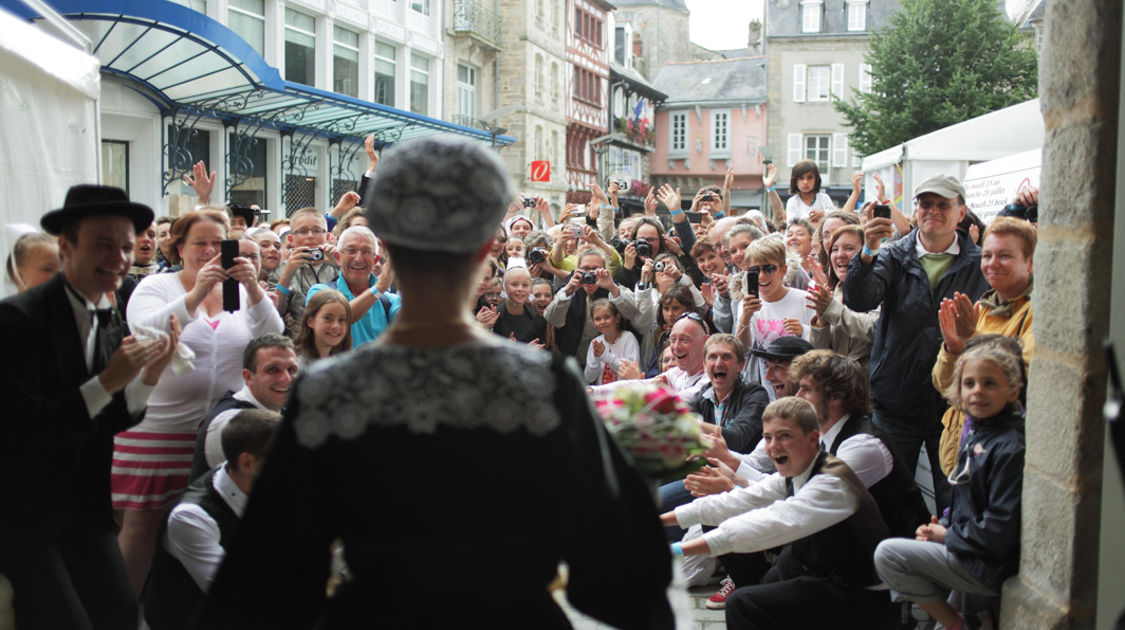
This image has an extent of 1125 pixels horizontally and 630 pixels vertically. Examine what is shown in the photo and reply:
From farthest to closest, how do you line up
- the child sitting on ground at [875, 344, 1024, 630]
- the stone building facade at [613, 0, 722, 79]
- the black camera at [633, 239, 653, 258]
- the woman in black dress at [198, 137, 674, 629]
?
the stone building facade at [613, 0, 722, 79], the black camera at [633, 239, 653, 258], the child sitting on ground at [875, 344, 1024, 630], the woman in black dress at [198, 137, 674, 629]

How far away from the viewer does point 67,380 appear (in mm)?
3244

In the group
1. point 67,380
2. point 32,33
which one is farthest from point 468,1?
point 67,380

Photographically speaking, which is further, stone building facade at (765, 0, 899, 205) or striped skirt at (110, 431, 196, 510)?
stone building facade at (765, 0, 899, 205)

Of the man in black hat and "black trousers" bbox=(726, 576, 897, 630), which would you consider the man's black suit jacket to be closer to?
the man in black hat

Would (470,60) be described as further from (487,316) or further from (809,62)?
(809,62)

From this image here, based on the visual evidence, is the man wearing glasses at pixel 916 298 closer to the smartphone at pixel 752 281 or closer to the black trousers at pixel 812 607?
the smartphone at pixel 752 281

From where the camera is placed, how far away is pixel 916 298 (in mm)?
5664

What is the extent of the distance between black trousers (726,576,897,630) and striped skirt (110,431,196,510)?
2691 mm

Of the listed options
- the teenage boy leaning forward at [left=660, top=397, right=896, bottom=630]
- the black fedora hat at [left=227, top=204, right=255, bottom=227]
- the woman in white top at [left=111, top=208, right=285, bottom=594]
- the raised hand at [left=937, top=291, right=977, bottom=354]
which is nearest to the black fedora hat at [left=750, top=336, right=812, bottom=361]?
the raised hand at [left=937, top=291, right=977, bottom=354]

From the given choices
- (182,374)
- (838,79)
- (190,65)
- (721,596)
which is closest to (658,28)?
(838,79)

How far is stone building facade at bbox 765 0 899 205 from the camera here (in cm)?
5303

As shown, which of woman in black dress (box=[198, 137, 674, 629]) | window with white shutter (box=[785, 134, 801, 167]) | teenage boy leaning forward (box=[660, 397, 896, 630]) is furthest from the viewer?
window with white shutter (box=[785, 134, 801, 167])

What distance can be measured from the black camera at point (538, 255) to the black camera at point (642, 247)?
0.84m

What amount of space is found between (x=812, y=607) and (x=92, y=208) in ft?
10.6
